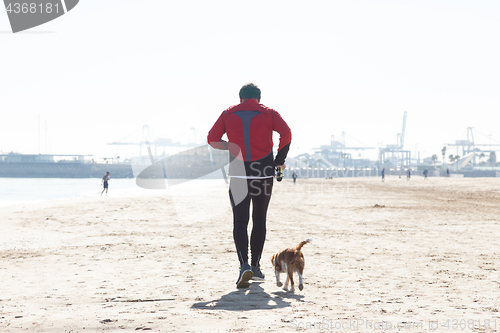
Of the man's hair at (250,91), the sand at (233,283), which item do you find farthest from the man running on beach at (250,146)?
the sand at (233,283)

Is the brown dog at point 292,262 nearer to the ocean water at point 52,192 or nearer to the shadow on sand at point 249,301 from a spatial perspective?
the shadow on sand at point 249,301

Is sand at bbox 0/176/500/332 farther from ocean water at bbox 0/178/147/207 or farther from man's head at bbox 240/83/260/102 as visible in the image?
ocean water at bbox 0/178/147/207

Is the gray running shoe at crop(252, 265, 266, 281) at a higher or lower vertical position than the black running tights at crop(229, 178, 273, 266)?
lower

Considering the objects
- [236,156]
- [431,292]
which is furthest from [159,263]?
[431,292]

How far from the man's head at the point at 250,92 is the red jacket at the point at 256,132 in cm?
8

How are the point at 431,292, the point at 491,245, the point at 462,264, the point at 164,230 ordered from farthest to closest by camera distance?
1. the point at 164,230
2. the point at 491,245
3. the point at 462,264
4. the point at 431,292

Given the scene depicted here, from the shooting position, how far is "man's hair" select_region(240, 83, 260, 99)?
143 inches

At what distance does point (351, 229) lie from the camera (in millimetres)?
7566

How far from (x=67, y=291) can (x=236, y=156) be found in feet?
6.19

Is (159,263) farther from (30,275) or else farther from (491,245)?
(491,245)

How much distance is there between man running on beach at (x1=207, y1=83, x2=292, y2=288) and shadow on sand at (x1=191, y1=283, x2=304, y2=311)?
0.57 ft

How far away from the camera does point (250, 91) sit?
3631 mm

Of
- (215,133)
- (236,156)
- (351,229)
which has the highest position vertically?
(215,133)

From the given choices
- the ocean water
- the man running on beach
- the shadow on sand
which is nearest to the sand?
the shadow on sand
